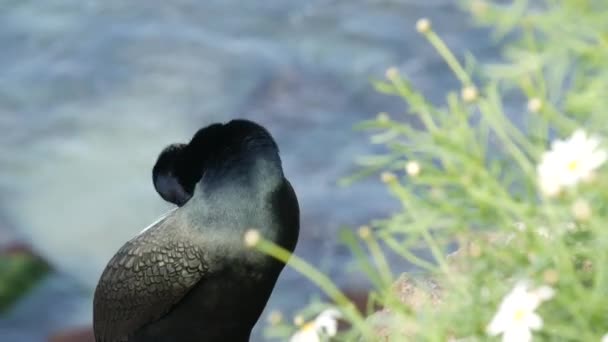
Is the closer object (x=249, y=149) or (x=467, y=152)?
(x=467, y=152)

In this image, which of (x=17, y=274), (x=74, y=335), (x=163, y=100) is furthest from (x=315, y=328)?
(x=163, y=100)

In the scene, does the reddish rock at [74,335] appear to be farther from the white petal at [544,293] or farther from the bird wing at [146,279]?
the white petal at [544,293]

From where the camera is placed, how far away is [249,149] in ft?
11.9

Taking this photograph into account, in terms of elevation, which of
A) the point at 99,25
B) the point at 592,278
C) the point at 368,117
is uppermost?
the point at 99,25

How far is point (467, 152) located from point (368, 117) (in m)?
5.92

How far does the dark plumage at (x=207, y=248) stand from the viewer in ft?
11.7

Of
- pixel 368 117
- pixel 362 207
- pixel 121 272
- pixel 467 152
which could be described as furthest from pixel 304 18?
pixel 467 152

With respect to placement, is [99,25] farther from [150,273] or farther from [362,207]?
[150,273]

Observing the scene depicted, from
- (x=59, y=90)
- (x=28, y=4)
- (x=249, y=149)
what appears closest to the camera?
(x=249, y=149)

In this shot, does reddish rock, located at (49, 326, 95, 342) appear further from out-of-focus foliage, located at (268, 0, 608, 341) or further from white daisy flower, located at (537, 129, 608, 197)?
white daisy flower, located at (537, 129, 608, 197)

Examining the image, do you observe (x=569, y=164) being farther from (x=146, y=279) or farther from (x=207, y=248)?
(x=146, y=279)

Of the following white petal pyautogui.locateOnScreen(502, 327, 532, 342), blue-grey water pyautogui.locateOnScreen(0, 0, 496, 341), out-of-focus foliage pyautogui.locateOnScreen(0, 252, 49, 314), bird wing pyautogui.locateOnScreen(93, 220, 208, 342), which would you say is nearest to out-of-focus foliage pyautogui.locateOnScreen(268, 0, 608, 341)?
white petal pyautogui.locateOnScreen(502, 327, 532, 342)

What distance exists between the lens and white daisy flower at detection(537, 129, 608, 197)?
153 cm

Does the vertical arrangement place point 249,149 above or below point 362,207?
below
